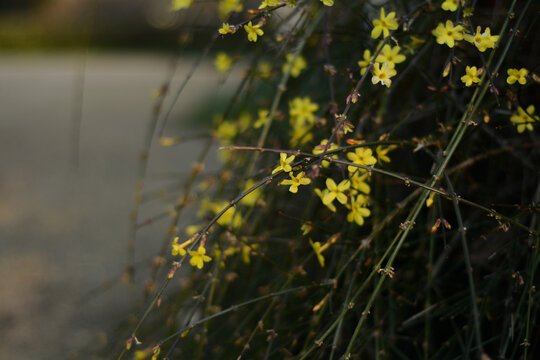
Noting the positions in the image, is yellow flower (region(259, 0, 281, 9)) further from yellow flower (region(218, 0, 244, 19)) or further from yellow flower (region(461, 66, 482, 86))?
yellow flower (region(461, 66, 482, 86))

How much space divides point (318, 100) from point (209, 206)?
33 centimetres

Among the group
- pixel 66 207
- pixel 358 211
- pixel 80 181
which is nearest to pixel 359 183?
pixel 358 211

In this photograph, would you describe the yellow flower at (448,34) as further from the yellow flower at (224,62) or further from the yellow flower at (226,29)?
the yellow flower at (224,62)

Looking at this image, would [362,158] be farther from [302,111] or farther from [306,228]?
[302,111]

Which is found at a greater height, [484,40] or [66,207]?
[484,40]

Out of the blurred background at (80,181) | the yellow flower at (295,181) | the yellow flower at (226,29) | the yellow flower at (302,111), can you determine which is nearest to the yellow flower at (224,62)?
the blurred background at (80,181)

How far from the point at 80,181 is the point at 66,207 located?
328 millimetres

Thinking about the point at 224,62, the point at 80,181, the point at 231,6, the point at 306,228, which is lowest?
the point at 80,181

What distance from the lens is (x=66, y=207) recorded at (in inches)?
98.6

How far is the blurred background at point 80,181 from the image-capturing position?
4.91 ft

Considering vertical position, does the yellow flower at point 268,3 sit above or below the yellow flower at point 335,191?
above

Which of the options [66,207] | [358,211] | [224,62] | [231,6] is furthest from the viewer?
[66,207]

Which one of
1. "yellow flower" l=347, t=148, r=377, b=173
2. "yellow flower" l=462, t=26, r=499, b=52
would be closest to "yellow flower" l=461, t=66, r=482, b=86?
"yellow flower" l=462, t=26, r=499, b=52

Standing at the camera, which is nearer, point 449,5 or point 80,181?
point 449,5
